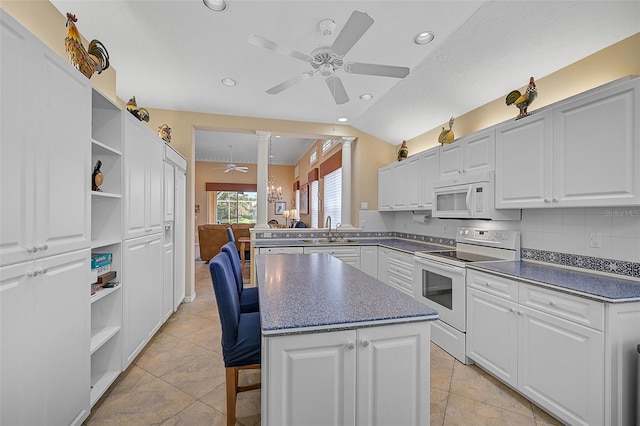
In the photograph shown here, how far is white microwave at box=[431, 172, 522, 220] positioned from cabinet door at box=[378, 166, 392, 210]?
1.21 metres

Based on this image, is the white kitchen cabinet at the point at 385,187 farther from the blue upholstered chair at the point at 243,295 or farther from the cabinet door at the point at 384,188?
the blue upholstered chair at the point at 243,295

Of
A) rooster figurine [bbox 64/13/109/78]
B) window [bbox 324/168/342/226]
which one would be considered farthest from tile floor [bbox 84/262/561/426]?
window [bbox 324/168/342/226]

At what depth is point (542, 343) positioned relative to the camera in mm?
1830

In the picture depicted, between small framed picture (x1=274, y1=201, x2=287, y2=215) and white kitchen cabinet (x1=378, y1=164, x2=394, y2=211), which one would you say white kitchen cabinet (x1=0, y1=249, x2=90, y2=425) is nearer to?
white kitchen cabinet (x1=378, y1=164, x2=394, y2=211)

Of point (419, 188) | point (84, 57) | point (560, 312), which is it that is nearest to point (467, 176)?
point (419, 188)

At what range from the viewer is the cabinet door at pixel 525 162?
2.12m

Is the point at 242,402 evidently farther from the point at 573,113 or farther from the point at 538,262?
the point at 573,113

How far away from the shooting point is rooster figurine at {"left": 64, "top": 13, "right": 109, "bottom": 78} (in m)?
1.61

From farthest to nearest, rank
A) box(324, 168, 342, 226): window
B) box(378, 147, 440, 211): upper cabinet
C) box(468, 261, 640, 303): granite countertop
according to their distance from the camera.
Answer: box(324, 168, 342, 226): window
box(378, 147, 440, 211): upper cabinet
box(468, 261, 640, 303): granite countertop

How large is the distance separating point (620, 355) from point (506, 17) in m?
2.23

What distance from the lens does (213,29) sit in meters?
2.31

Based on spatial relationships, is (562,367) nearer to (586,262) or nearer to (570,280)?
(570,280)

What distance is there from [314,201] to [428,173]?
441 cm

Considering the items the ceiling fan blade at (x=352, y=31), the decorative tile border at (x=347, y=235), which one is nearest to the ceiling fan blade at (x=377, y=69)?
the ceiling fan blade at (x=352, y=31)
